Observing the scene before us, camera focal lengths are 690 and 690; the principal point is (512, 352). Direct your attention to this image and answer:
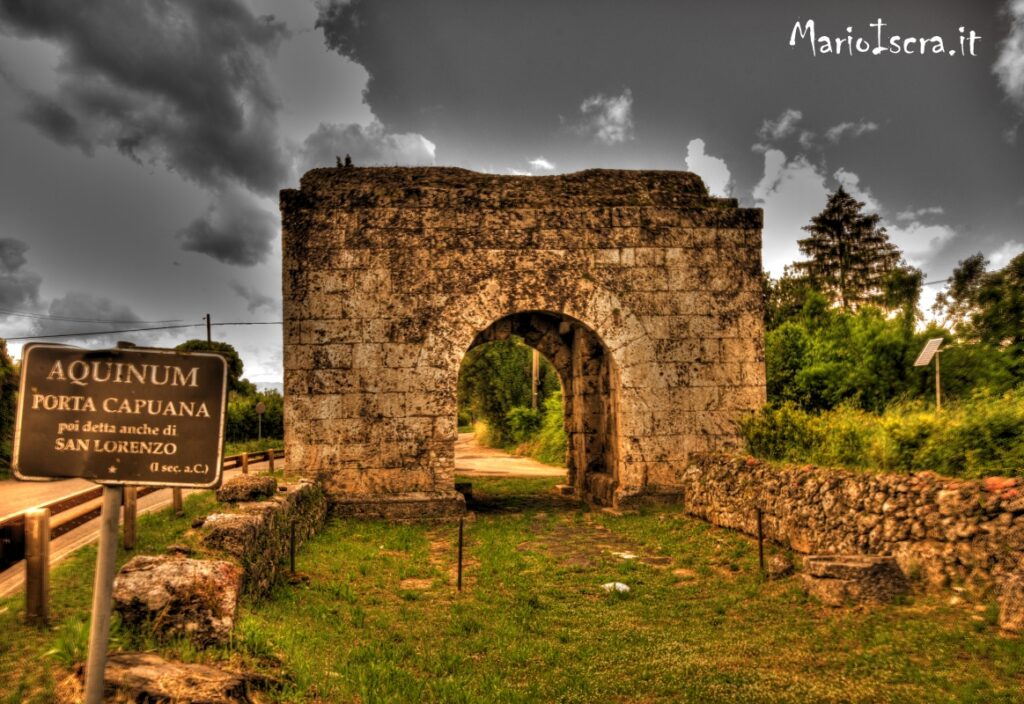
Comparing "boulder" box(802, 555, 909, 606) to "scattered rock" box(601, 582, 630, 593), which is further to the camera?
"scattered rock" box(601, 582, 630, 593)

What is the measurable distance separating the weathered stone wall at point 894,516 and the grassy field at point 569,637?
405 millimetres

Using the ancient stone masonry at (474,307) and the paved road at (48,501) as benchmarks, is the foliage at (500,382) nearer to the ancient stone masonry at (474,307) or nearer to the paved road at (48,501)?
the paved road at (48,501)

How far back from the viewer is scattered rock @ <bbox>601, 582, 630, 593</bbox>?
738 centimetres

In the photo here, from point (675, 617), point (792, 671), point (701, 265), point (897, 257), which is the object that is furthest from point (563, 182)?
point (897, 257)

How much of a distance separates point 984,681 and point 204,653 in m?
4.97

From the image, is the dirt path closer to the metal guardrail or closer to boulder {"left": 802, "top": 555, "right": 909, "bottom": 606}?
the metal guardrail

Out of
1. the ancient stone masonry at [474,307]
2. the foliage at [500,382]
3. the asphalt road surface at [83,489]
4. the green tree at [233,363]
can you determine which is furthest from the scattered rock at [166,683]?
the green tree at [233,363]

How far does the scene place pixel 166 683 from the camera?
3.39m

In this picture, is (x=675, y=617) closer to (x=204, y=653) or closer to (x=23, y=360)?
(x=204, y=653)

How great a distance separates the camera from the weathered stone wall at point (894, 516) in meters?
5.71

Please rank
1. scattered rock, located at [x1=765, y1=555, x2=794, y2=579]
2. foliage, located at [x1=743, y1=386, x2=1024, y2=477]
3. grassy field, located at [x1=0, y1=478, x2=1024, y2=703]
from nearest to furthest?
grassy field, located at [x1=0, y1=478, x2=1024, y2=703] < foliage, located at [x1=743, y1=386, x2=1024, y2=477] < scattered rock, located at [x1=765, y1=555, x2=794, y2=579]

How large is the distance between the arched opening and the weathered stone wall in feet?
13.1

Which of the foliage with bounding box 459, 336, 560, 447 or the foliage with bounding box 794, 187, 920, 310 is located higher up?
the foliage with bounding box 794, 187, 920, 310

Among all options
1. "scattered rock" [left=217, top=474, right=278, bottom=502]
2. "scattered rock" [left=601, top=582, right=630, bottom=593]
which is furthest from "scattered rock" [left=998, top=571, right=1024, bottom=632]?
"scattered rock" [left=217, top=474, right=278, bottom=502]
